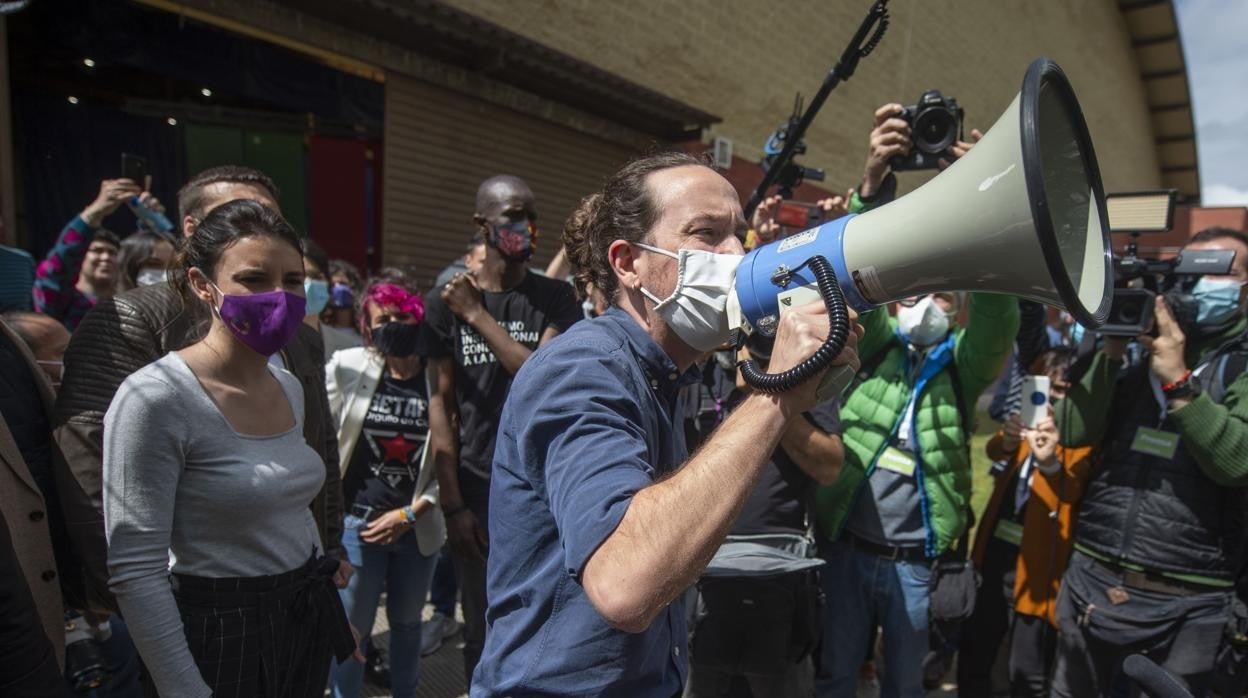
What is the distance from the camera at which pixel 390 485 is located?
2951 millimetres

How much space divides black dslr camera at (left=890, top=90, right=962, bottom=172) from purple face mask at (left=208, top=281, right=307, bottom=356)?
6.67 ft

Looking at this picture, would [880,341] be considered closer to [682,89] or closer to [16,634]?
[16,634]

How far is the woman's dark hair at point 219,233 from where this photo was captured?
183 centimetres

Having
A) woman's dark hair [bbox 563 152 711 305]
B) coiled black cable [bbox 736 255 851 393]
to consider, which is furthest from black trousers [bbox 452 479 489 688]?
coiled black cable [bbox 736 255 851 393]

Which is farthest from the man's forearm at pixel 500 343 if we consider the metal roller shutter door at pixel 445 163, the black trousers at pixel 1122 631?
the metal roller shutter door at pixel 445 163

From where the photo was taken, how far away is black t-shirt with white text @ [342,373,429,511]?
2.95 metres

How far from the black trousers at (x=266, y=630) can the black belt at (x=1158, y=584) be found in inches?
107

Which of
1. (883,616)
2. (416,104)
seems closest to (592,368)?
(883,616)

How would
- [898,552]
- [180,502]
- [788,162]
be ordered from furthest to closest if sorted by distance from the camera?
[788,162] < [898,552] < [180,502]

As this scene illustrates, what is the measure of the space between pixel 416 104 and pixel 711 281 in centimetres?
595

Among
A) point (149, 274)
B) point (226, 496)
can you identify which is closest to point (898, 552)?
point (226, 496)

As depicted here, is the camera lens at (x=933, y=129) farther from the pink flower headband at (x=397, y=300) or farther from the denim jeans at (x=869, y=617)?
the pink flower headband at (x=397, y=300)

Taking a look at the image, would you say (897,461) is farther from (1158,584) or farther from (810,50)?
(810,50)

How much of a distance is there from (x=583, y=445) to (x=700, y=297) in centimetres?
44
